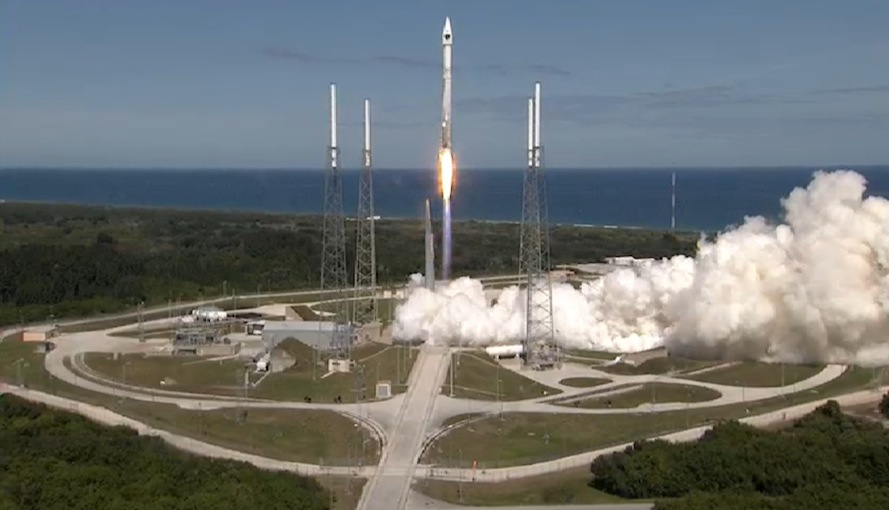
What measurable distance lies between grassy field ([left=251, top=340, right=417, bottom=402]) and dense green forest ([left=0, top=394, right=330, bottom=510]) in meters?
8.38

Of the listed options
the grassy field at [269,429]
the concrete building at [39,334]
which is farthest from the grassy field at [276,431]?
the concrete building at [39,334]

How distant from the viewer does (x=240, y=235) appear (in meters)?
102

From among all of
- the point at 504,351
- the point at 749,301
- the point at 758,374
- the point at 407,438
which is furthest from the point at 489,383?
the point at 749,301

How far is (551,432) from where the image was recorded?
35.3m

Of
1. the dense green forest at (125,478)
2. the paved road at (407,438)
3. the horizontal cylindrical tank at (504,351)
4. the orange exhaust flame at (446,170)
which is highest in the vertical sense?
the orange exhaust flame at (446,170)

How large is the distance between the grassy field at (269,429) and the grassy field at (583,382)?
35.5 ft

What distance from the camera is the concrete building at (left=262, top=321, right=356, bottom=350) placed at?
48.1m

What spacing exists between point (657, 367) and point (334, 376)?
14858 millimetres

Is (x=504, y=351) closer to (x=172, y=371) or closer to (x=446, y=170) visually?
(x=446, y=170)

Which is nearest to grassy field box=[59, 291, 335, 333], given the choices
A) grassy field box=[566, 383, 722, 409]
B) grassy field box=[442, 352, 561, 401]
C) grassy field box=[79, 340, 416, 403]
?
grassy field box=[79, 340, 416, 403]

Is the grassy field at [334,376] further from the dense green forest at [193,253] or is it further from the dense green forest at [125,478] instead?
the dense green forest at [193,253]

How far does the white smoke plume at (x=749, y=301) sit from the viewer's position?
4456cm

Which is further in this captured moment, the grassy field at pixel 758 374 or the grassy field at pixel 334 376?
the grassy field at pixel 758 374

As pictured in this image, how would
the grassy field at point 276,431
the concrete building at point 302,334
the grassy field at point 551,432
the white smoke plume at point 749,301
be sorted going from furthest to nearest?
the concrete building at point 302,334, the white smoke plume at point 749,301, the grassy field at point 276,431, the grassy field at point 551,432
